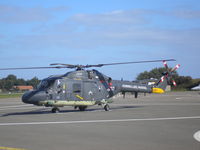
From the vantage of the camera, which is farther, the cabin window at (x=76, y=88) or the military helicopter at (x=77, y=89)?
the cabin window at (x=76, y=88)

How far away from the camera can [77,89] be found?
22922mm

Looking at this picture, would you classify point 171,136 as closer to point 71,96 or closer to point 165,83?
point 71,96

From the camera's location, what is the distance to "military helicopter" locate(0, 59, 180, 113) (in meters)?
21.0

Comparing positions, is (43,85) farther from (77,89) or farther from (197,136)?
(197,136)

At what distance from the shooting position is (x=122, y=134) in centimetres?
1125

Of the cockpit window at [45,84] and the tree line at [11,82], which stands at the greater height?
the tree line at [11,82]

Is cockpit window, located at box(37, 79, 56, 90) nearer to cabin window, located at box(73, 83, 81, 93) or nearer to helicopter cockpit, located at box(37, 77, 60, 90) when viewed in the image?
helicopter cockpit, located at box(37, 77, 60, 90)

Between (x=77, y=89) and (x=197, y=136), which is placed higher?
(x=77, y=89)

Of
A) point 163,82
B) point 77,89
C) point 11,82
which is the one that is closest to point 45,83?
point 77,89

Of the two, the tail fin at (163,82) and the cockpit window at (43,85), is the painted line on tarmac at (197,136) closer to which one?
the cockpit window at (43,85)

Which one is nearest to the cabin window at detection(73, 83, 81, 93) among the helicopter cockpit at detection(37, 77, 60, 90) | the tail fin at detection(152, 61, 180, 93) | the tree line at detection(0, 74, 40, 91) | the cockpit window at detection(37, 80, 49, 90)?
the helicopter cockpit at detection(37, 77, 60, 90)

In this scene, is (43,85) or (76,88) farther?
(76,88)

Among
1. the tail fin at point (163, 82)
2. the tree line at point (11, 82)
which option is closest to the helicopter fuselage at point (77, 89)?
the tail fin at point (163, 82)

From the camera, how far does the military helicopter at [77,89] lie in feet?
68.8
